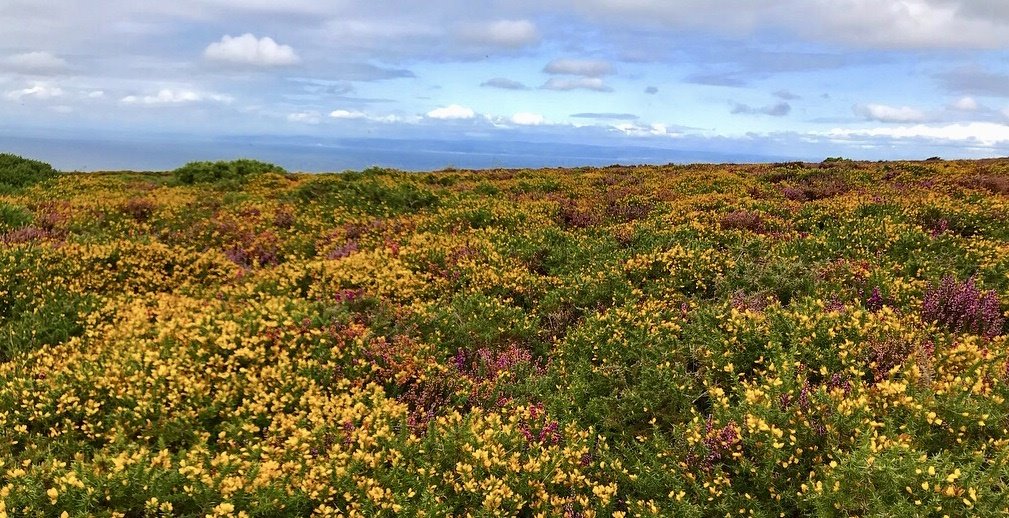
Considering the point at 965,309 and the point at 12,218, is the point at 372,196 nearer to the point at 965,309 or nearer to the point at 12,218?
the point at 12,218

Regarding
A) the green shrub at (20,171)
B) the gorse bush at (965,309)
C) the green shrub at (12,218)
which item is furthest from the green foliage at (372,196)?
the gorse bush at (965,309)

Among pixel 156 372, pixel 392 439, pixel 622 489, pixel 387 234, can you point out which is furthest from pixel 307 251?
pixel 622 489

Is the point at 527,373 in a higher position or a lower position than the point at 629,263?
lower

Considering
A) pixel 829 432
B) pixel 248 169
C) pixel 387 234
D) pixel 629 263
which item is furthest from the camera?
pixel 248 169

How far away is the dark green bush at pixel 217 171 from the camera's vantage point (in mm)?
26156

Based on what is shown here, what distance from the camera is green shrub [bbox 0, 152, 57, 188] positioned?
21.6 metres

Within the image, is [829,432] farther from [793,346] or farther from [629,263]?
[629,263]

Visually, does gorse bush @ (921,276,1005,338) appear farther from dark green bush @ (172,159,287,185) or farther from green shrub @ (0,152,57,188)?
green shrub @ (0,152,57,188)

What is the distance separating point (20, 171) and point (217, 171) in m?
7.70

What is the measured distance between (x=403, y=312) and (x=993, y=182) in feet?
70.9

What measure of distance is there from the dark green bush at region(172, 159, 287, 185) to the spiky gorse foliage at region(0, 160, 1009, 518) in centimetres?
1400

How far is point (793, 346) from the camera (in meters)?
6.39

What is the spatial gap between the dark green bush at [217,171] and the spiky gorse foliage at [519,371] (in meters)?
14.0

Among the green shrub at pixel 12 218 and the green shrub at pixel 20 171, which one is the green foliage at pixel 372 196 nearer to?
the green shrub at pixel 12 218
